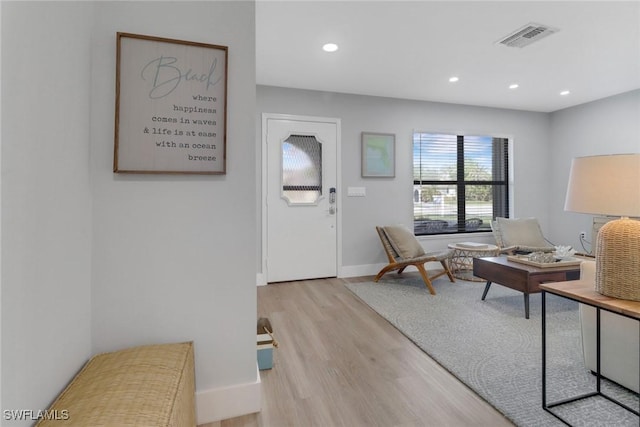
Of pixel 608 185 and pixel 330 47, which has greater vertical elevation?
pixel 330 47

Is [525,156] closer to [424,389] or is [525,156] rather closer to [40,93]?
[424,389]

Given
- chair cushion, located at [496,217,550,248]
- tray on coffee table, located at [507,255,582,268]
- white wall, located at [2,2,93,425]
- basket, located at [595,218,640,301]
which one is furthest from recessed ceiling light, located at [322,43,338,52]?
chair cushion, located at [496,217,550,248]

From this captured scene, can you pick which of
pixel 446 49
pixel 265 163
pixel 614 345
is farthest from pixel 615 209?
pixel 265 163

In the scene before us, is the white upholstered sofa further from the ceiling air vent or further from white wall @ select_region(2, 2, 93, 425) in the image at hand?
white wall @ select_region(2, 2, 93, 425)

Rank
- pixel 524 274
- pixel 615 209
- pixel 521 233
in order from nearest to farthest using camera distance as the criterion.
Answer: pixel 615 209 < pixel 524 274 < pixel 521 233

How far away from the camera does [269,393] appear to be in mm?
1686

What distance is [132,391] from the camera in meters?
0.98

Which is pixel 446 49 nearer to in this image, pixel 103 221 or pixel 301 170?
pixel 301 170

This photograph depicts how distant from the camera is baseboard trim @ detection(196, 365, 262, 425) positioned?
4.70ft

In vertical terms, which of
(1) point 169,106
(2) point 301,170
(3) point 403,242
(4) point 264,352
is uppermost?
(2) point 301,170

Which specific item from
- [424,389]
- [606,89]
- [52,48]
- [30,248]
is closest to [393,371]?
[424,389]

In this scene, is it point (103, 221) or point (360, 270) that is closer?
point (103, 221)

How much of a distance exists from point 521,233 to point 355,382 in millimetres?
3767

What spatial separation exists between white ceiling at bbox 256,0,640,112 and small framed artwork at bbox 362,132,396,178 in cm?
58
